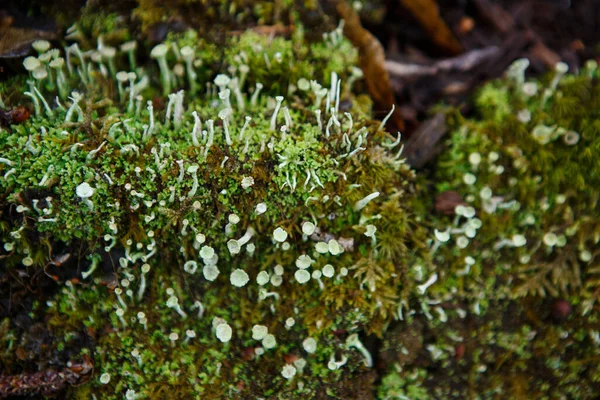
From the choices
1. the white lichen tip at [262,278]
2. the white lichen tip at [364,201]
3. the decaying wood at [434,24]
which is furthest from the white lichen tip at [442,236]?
the decaying wood at [434,24]

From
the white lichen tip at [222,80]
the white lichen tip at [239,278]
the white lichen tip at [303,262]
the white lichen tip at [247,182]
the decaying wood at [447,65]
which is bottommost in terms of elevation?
the white lichen tip at [239,278]

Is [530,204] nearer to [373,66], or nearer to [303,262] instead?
[373,66]

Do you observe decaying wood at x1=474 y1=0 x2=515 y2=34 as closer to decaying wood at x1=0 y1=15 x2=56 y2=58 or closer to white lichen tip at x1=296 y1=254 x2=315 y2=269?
white lichen tip at x1=296 y1=254 x2=315 y2=269

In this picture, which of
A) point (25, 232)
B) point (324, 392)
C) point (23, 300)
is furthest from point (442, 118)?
point (23, 300)

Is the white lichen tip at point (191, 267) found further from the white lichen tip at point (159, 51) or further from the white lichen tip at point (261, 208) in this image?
the white lichen tip at point (159, 51)

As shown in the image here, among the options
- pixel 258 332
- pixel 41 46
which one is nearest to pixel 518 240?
pixel 258 332

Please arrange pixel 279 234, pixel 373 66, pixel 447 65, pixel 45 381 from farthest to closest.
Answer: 1. pixel 447 65
2. pixel 373 66
3. pixel 45 381
4. pixel 279 234

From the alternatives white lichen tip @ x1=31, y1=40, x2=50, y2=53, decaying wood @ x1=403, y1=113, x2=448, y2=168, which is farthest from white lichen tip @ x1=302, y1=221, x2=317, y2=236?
white lichen tip @ x1=31, y1=40, x2=50, y2=53

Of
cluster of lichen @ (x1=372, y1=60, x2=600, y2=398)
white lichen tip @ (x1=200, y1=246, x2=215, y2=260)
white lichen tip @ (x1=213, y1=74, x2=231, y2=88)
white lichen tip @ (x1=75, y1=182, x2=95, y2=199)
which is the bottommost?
cluster of lichen @ (x1=372, y1=60, x2=600, y2=398)
